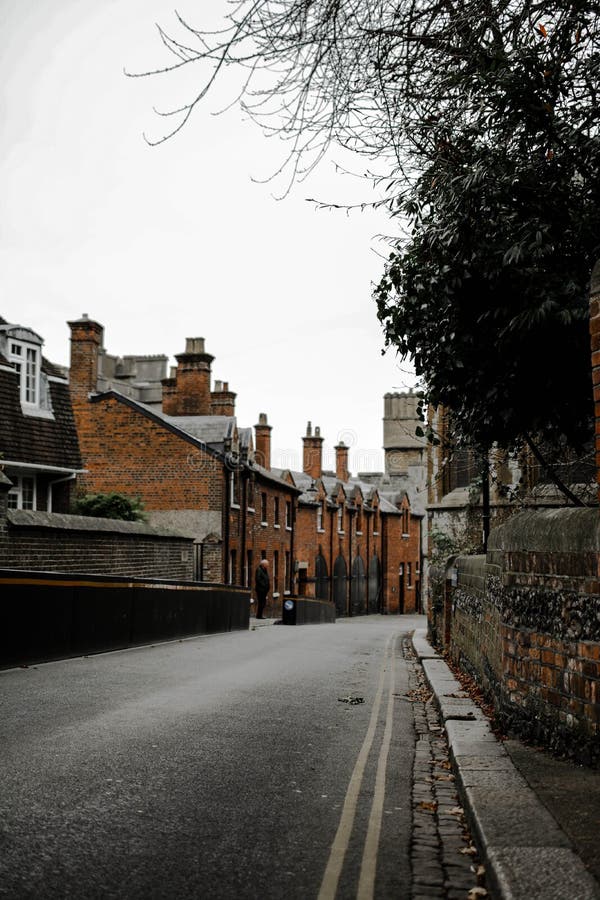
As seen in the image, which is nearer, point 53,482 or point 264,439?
point 53,482

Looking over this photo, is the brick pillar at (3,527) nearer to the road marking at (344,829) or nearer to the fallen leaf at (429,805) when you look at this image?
the road marking at (344,829)

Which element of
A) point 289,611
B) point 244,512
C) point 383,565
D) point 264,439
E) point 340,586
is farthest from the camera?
point 383,565

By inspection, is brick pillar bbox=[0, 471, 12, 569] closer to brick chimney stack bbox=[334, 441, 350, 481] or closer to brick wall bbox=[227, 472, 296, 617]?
brick wall bbox=[227, 472, 296, 617]

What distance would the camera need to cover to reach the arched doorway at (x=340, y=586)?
62.3 m

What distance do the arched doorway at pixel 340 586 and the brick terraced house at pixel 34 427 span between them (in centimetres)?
3395

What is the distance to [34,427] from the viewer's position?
29.2 m

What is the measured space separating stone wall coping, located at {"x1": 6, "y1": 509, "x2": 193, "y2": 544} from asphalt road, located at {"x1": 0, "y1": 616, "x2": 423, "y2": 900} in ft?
20.8

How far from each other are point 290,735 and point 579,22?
6.70 meters

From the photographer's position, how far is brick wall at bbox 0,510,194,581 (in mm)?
17375

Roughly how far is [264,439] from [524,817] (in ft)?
158

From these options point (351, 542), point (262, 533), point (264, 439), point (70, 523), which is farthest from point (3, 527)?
point (351, 542)

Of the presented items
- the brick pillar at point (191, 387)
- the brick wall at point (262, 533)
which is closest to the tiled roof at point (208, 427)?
the brick pillar at point (191, 387)

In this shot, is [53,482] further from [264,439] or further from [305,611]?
[264,439]

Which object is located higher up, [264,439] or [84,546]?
[264,439]
